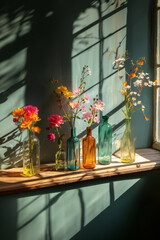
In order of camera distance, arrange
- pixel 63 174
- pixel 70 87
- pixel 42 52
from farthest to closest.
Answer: pixel 70 87
pixel 42 52
pixel 63 174

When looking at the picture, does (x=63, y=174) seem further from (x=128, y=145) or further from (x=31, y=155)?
(x=128, y=145)

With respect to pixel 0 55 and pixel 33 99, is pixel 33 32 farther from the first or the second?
pixel 33 99

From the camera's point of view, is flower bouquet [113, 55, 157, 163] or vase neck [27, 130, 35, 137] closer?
vase neck [27, 130, 35, 137]

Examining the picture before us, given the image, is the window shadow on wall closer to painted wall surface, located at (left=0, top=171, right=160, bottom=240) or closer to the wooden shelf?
the wooden shelf

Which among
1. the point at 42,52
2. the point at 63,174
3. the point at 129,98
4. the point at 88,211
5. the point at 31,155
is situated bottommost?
the point at 88,211

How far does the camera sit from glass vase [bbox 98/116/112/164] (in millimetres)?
1978

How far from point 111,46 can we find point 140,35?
0.32 m

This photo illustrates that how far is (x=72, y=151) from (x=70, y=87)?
0.52m

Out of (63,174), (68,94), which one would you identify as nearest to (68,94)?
(68,94)

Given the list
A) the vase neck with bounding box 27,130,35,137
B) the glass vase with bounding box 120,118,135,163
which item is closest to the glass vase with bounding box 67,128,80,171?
the vase neck with bounding box 27,130,35,137

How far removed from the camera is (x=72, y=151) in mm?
1868

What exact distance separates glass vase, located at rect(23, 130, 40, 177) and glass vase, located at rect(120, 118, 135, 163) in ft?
2.29

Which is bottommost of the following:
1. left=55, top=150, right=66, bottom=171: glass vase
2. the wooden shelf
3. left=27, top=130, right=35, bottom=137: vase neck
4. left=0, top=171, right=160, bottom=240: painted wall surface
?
left=0, top=171, right=160, bottom=240: painted wall surface

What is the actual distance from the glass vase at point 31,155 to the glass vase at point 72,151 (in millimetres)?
231
